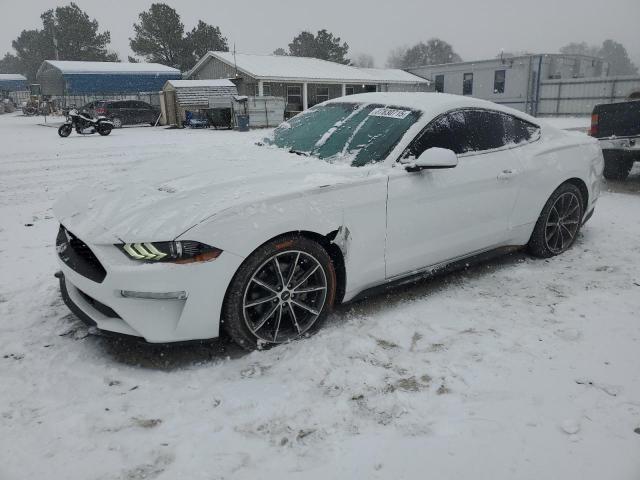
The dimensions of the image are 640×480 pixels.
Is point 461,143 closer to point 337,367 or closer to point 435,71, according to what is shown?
point 337,367

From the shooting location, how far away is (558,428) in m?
2.21

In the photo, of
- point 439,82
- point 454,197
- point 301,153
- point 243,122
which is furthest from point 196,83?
point 454,197

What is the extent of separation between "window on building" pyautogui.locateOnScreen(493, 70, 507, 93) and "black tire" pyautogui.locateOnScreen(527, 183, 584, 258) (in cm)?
2895

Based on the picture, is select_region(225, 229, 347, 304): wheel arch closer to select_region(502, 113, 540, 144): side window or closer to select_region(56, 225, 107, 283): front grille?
select_region(56, 225, 107, 283): front grille

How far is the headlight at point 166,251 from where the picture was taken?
242 cm

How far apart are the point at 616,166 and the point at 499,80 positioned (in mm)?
25116

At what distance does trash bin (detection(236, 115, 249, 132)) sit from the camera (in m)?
20.4

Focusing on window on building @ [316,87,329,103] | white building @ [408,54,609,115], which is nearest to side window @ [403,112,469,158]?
white building @ [408,54,609,115]

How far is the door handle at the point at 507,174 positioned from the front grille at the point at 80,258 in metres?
2.95

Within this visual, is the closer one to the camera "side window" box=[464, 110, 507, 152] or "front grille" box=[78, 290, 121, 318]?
"front grille" box=[78, 290, 121, 318]

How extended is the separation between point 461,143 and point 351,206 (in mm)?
1229

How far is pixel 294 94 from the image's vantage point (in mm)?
28969

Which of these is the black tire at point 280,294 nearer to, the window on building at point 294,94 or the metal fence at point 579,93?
the metal fence at point 579,93

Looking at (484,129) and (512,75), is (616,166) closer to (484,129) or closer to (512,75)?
(484,129)
